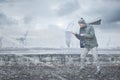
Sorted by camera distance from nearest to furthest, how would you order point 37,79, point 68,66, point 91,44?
point 37,79
point 91,44
point 68,66

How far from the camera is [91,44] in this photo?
895 cm

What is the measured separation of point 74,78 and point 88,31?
2.11 m

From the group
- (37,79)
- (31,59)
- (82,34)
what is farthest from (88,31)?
(31,59)

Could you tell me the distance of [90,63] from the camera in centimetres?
1156

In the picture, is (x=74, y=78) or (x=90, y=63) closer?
(x=74, y=78)

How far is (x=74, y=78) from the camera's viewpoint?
24.6 ft

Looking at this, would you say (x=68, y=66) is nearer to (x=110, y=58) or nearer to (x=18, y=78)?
(x=110, y=58)

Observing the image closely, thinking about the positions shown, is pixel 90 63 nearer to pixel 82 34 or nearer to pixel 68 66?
pixel 68 66

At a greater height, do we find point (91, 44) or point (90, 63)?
point (91, 44)

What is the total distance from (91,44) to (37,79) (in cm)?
253

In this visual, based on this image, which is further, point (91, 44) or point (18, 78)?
point (91, 44)

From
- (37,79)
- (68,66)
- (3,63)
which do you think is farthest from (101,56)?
(37,79)

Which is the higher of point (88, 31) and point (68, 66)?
point (88, 31)

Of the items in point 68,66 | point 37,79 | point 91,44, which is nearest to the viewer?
point 37,79
